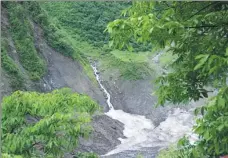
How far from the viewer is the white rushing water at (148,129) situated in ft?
64.2

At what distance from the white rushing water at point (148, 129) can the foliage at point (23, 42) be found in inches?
186

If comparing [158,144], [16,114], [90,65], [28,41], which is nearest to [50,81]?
[28,41]

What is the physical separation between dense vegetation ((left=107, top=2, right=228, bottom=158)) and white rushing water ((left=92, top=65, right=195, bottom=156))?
14.3 meters

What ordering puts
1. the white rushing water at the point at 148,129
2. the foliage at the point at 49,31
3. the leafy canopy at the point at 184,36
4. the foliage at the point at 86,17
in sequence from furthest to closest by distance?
the foliage at the point at 86,17, the foliage at the point at 49,31, the white rushing water at the point at 148,129, the leafy canopy at the point at 184,36

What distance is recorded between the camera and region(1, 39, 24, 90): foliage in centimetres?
1908

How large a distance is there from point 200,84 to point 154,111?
19.6 metres

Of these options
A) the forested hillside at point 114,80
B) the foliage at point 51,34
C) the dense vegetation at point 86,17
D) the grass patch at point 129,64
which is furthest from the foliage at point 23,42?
the dense vegetation at point 86,17

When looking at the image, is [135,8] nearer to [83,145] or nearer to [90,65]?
[83,145]

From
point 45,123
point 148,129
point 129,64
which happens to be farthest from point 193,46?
point 129,64

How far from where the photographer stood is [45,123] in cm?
427

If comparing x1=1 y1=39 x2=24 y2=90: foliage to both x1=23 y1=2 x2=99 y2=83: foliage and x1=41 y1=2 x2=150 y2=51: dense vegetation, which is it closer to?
x1=23 y1=2 x2=99 y2=83: foliage

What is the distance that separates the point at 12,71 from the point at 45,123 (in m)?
15.7

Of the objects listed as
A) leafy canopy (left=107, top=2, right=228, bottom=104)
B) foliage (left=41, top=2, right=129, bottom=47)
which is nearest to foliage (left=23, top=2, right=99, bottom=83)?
foliage (left=41, top=2, right=129, bottom=47)

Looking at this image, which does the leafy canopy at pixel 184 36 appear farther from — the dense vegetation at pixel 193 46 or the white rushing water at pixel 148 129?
the white rushing water at pixel 148 129
